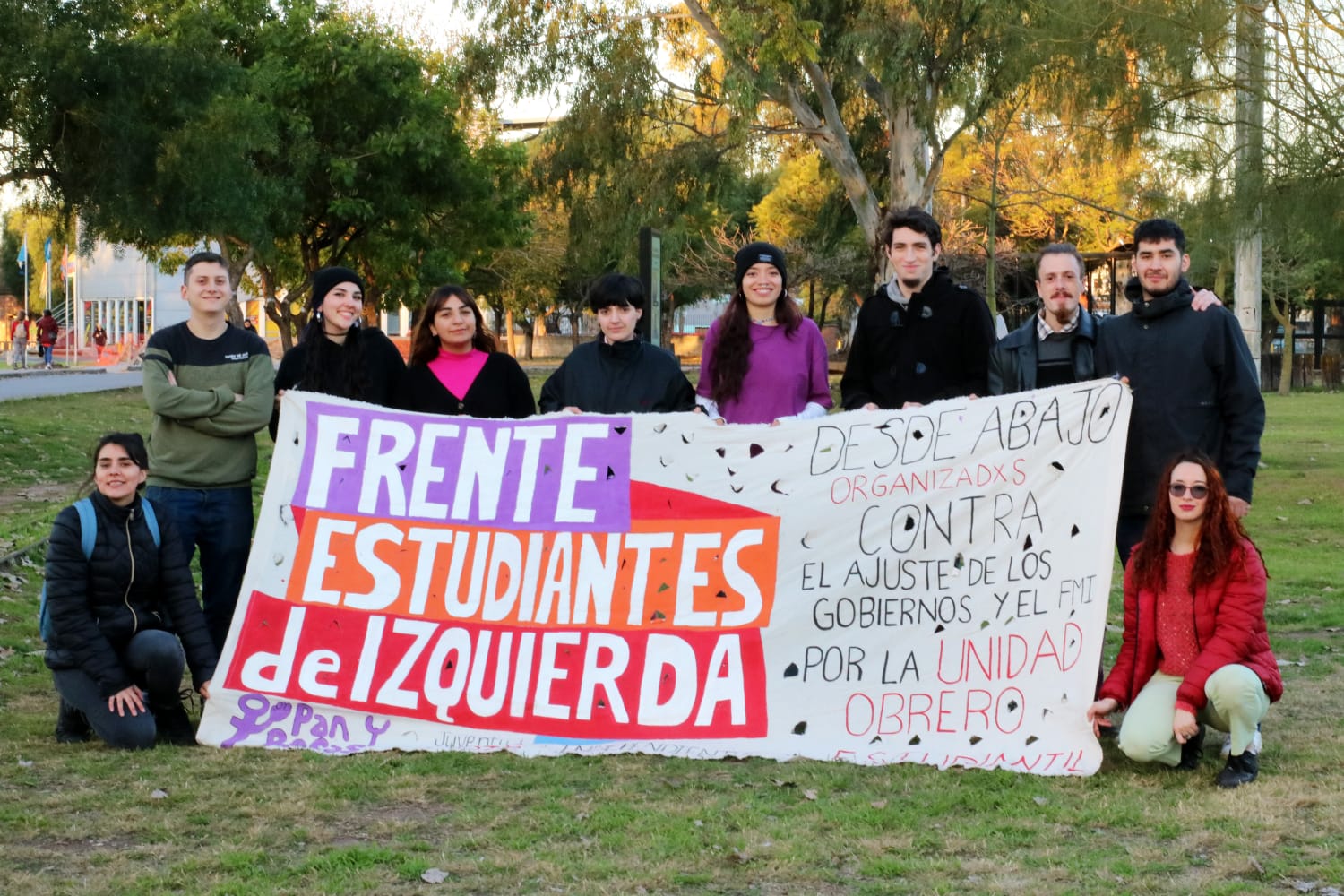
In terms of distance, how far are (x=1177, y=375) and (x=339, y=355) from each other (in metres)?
3.39

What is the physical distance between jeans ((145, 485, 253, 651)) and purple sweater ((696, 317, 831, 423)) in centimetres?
202

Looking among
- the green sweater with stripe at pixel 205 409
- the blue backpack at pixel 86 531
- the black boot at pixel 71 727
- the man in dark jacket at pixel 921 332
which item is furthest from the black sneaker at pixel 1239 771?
the black boot at pixel 71 727

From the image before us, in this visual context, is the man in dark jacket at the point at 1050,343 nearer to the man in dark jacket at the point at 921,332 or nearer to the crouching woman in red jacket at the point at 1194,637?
the man in dark jacket at the point at 921,332

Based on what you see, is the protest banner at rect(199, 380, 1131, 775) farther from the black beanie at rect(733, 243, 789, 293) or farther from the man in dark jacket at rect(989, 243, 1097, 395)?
the black beanie at rect(733, 243, 789, 293)

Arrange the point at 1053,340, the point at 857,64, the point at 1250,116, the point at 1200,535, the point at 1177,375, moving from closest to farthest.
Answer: the point at 1200,535, the point at 1177,375, the point at 1053,340, the point at 1250,116, the point at 857,64

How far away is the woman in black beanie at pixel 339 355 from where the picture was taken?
6.36 meters

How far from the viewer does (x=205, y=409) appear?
609 cm

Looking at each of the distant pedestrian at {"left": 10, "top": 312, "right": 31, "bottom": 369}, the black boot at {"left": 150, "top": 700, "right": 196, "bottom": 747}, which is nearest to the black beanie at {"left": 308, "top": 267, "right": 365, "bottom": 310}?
the black boot at {"left": 150, "top": 700, "right": 196, "bottom": 747}

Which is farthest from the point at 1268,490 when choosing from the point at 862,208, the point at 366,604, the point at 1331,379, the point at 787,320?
the point at 1331,379

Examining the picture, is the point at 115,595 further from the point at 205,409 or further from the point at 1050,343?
the point at 1050,343

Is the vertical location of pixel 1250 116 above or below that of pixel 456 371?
above

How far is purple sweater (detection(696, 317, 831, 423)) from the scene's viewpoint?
20.7 ft

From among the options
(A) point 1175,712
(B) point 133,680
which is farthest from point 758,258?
(B) point 133,680

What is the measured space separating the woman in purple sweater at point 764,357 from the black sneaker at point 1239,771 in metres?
2.10
